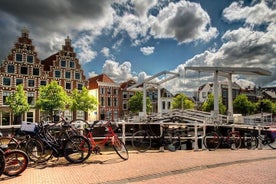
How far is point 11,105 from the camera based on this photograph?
2867 centimetres

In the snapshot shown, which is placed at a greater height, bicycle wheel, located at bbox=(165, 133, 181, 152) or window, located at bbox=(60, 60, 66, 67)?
window, located at bbox=(60, 60, 66, 67)

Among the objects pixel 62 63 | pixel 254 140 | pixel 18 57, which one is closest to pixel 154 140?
pixel 254 140

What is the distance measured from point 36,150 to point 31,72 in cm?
2975

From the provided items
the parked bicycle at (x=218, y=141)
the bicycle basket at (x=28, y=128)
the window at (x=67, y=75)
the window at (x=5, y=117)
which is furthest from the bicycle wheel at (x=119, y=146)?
the window at (x=67, y=75)

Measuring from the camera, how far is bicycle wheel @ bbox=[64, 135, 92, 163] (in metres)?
6.43

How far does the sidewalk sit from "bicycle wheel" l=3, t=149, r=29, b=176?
14 centimetres

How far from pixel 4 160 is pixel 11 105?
86.9 feet

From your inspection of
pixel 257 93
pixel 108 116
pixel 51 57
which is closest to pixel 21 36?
pixel 51 57

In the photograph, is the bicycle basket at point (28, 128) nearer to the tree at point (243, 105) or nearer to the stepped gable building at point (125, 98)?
the stepped gable building at point (125, 98)

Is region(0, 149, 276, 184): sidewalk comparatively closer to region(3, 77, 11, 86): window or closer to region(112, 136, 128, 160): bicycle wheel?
region(112, 136, 128, 160): bicycle wheel

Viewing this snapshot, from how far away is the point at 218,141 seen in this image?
32.9 feet

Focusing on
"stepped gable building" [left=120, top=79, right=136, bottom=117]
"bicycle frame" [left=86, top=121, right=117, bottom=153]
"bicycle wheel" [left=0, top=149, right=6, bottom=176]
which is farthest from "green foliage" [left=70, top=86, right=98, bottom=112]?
"bicycle wheel" [left=0, top=149, right=6, bottom=176]

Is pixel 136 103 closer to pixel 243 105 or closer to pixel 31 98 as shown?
pixel 31 98

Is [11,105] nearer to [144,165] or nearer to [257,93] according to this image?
[144,165]
